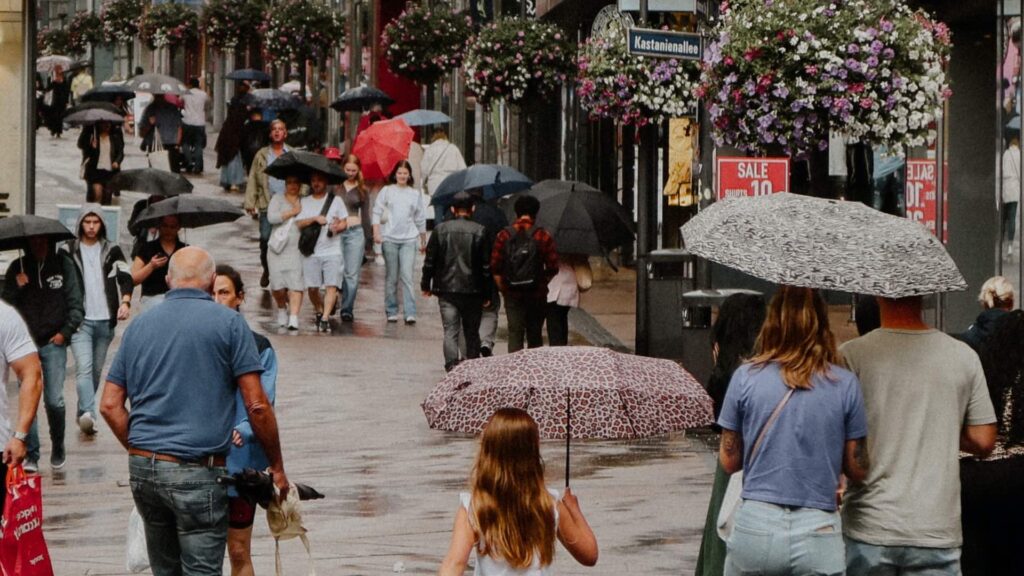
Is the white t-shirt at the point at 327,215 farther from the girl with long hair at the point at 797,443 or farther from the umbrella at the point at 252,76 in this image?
the umbrella at the point at 252,76

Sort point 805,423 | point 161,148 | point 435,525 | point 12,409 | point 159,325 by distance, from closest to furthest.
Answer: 1. point 805,423
2. point 159,325
3. point 435,525
4. point 12,409
5. point 161,148

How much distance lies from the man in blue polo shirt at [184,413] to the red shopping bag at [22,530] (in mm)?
530

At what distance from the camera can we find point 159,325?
709cm

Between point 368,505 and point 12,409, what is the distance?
4942mm

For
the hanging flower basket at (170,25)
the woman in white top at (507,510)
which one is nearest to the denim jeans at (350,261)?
the woman in white top at (507,510)

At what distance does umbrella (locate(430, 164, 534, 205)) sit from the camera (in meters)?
19.1

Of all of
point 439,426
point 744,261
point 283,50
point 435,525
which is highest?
point 283,50

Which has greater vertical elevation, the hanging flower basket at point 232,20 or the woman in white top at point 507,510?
the hanging flower basket at point 232,20

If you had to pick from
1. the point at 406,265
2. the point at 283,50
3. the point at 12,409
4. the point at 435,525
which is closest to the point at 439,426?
the point at 435,525

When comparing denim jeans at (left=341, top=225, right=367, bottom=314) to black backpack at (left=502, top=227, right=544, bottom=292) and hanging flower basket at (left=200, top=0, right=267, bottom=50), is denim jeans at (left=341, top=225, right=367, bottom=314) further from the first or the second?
hanging flower basket at (left=200, top=0, right=267, bottom=50)

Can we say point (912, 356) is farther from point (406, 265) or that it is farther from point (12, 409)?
point (406, 265)

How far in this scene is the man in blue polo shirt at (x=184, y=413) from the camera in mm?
7008

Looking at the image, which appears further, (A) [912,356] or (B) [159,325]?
(B) [159,325]

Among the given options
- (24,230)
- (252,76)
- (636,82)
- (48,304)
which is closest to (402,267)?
(636,82)
